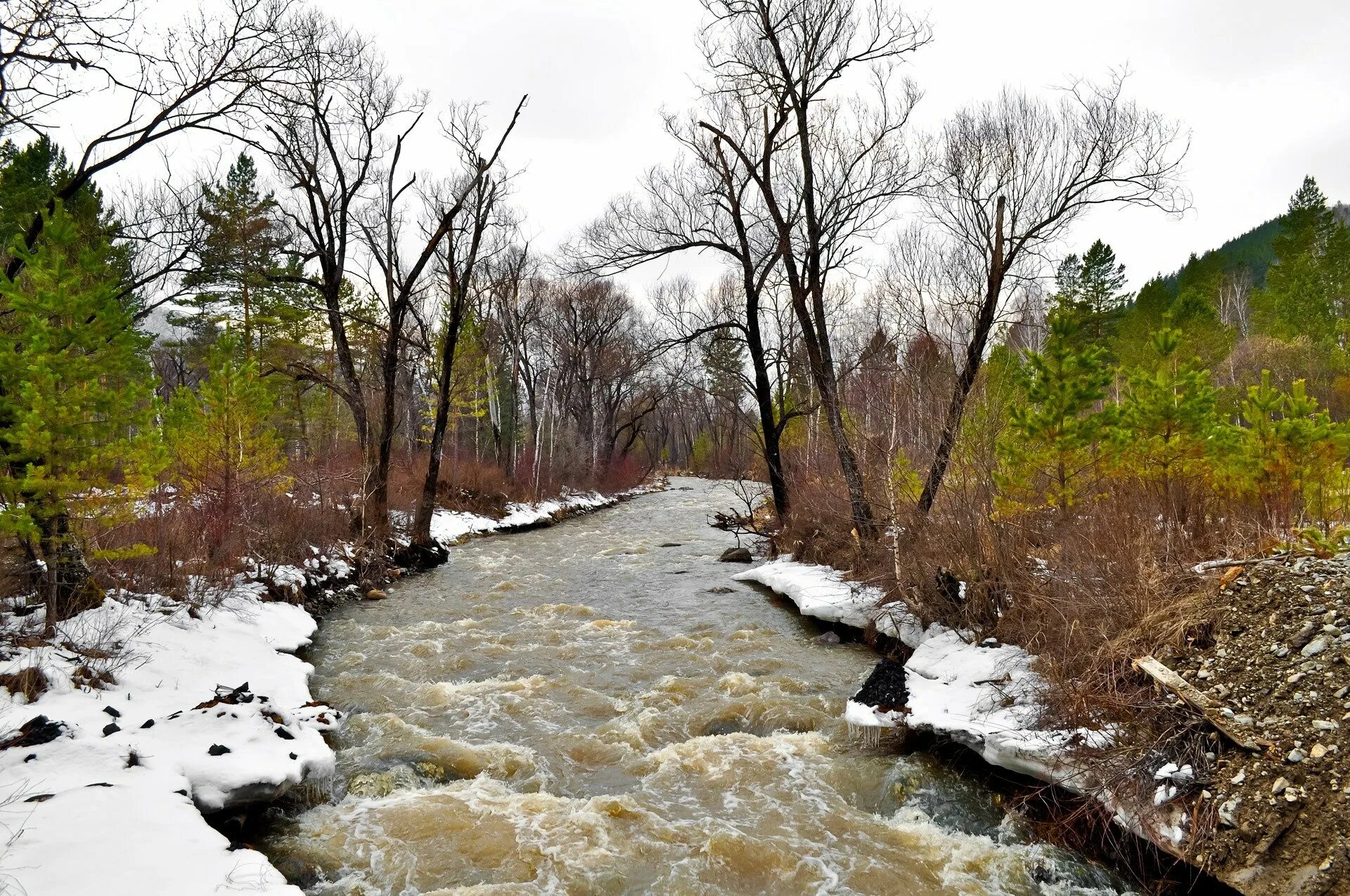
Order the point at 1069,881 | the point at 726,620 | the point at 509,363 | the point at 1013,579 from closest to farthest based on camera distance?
the point at 1069,881 < the point at 1013,579 < the point at 726,620 < the point at 509,363

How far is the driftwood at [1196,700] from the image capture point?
3938 mm

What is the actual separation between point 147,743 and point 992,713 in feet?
21.2

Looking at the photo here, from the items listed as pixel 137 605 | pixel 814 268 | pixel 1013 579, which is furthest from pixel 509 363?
Result: pixel 1013 579

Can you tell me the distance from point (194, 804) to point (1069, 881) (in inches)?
225

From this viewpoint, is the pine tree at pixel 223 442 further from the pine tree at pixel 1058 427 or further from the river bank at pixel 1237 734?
the pine tree at pixel 1058 427

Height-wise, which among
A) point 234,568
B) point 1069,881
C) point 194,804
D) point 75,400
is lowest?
point 1069,881

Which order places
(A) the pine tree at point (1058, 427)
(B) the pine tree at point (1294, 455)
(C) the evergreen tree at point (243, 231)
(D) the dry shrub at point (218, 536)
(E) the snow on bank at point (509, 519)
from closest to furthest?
(B) the pine tree at point (1294, 455), (D) the dry shrub at point (218, 536), (A) the pine tree at point (1058, 427), (E) the snow on bank at point (509, 519), (C) the evergreen tree at point (243, 231)

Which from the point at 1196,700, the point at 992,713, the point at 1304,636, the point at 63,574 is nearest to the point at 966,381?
the point at 992,713

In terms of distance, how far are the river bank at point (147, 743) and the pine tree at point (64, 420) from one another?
2.01ft

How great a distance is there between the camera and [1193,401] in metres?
8.96

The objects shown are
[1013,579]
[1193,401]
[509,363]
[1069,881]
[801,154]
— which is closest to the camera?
[1069,881]

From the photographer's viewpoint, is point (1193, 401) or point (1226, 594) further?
point (1193, 401)

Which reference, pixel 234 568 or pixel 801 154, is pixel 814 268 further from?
pixel 234 568

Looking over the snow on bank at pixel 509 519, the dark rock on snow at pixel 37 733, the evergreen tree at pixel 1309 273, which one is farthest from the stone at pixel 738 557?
the evergreen tree at pixel 1309 273
